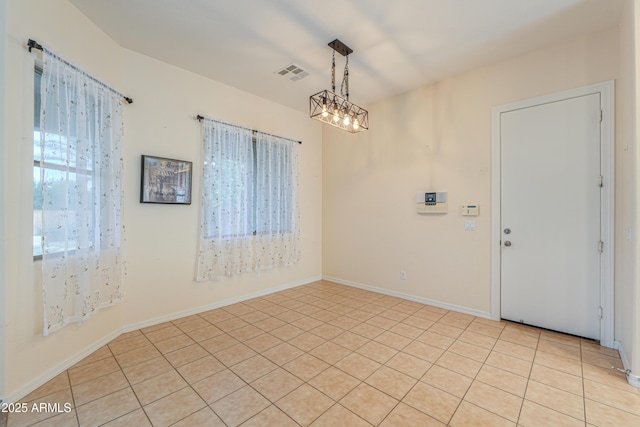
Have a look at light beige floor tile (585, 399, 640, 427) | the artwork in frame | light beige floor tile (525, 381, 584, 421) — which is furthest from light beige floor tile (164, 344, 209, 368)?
light beige floor tile (585, 399, 640, 427)

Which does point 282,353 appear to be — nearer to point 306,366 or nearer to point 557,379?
point 306,366

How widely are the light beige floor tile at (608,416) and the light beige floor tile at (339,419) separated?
1429 millimetres

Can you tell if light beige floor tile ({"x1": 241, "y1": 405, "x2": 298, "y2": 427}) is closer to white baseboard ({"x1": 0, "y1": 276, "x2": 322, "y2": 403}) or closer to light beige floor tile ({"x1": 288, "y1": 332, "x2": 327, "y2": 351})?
light beige floor tile ({"x1": 288, "y1": 332, "x2": 327, "y2": 351})

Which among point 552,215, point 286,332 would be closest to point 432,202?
point 552,215

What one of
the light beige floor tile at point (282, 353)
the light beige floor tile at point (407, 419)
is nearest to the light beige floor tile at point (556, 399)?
the light beige floor tile at point (407, 419)

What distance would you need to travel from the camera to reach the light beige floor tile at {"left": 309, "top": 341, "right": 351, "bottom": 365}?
2.35 metres

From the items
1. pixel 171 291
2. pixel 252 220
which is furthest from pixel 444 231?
pixel 171 291

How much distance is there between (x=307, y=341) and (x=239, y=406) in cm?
99

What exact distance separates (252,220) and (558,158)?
377cm

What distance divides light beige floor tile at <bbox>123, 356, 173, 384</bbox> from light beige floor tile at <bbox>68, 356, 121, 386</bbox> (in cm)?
14

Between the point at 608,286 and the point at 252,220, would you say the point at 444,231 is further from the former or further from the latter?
the point at 252,220

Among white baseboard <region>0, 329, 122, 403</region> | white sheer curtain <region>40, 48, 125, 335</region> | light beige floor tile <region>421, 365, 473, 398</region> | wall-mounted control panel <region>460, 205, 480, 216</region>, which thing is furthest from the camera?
wall-mounted control panel <region>460, 205, 480, 216</region>

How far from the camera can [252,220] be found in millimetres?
3943

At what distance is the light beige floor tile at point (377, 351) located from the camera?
2363 mm
